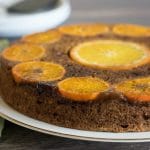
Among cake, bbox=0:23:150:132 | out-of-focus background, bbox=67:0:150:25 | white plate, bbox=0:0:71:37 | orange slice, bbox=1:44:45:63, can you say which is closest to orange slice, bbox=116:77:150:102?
cake, bbox=0:23:150:132

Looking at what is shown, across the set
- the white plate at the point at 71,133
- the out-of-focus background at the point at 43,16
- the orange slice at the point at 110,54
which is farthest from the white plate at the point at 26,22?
the white plate at the point at 71,133

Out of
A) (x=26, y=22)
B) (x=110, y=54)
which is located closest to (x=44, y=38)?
(x=110, y=54)

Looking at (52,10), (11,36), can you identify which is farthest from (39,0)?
(11,36)

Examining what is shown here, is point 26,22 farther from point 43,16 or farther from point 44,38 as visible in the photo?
point 44,38

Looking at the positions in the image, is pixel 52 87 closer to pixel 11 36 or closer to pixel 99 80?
pixel 99 80

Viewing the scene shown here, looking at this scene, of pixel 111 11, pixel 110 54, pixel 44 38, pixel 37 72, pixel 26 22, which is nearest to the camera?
pixel 37 72

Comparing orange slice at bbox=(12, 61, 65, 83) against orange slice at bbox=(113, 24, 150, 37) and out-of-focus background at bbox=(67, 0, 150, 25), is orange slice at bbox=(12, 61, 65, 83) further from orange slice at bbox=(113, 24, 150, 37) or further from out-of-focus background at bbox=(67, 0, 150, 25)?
out-of-focus background at bbox=(67, 0, 150, 25)

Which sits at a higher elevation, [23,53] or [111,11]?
[23,53]
